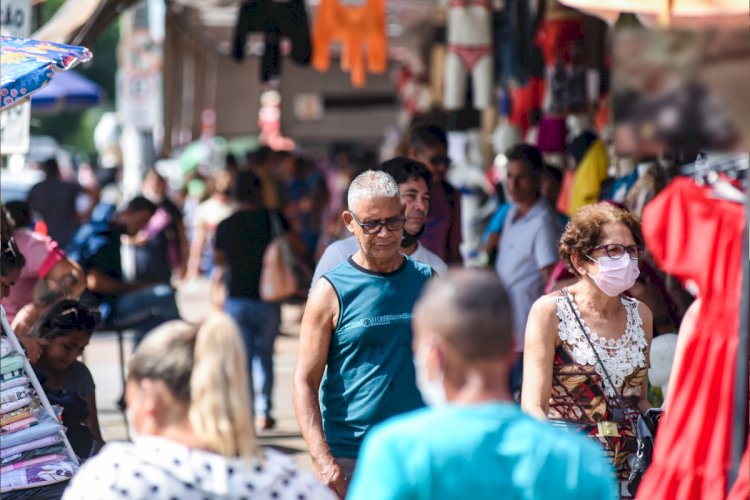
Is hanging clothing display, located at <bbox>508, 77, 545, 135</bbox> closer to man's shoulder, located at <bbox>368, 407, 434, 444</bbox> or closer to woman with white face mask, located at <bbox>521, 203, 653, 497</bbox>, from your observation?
woman with white face mask, located at <bbox>521, 203, 653, 497</bbox>

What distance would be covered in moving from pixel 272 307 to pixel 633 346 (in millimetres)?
5363

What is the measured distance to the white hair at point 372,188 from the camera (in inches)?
203

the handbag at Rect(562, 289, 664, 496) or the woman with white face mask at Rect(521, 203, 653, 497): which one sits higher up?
the woman with white face mask at Rect(521, 203, 653, 497)

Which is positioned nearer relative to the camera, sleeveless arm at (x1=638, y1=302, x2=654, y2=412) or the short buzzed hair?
the short buzzed hair

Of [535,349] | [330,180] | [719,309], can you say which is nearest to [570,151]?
[535,349]

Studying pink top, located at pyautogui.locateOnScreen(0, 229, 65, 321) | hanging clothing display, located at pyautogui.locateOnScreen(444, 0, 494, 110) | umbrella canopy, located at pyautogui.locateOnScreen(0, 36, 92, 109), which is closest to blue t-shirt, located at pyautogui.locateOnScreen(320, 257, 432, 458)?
umbrella canopy, located at pyautogui.locateOnScreen(0, 36, 92, 109)

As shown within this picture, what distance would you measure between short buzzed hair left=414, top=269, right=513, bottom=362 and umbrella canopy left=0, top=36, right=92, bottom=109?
2.68 meters

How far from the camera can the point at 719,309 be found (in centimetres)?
414

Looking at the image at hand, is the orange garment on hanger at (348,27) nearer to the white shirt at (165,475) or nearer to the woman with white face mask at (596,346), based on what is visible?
the woman with white face mask at (596,346)

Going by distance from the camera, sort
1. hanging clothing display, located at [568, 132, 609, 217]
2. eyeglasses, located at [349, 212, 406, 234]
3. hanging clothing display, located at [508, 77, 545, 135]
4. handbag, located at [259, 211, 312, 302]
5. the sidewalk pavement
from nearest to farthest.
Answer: eyeglasses, located at [349, 212, 406, 234]
hanging clothing display, located at [568, 132, 609, 217]
the sidewalk pavement
handbag, located at [259, 211, 312, 302]
hanging clothing display, located at [508, 77, 545, 135]

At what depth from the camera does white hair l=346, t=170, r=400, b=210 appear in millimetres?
5160

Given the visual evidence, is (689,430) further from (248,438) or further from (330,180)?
(330,180)

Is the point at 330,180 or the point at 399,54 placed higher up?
the point at 399,54

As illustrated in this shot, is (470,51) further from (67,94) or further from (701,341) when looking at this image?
(701,341)
